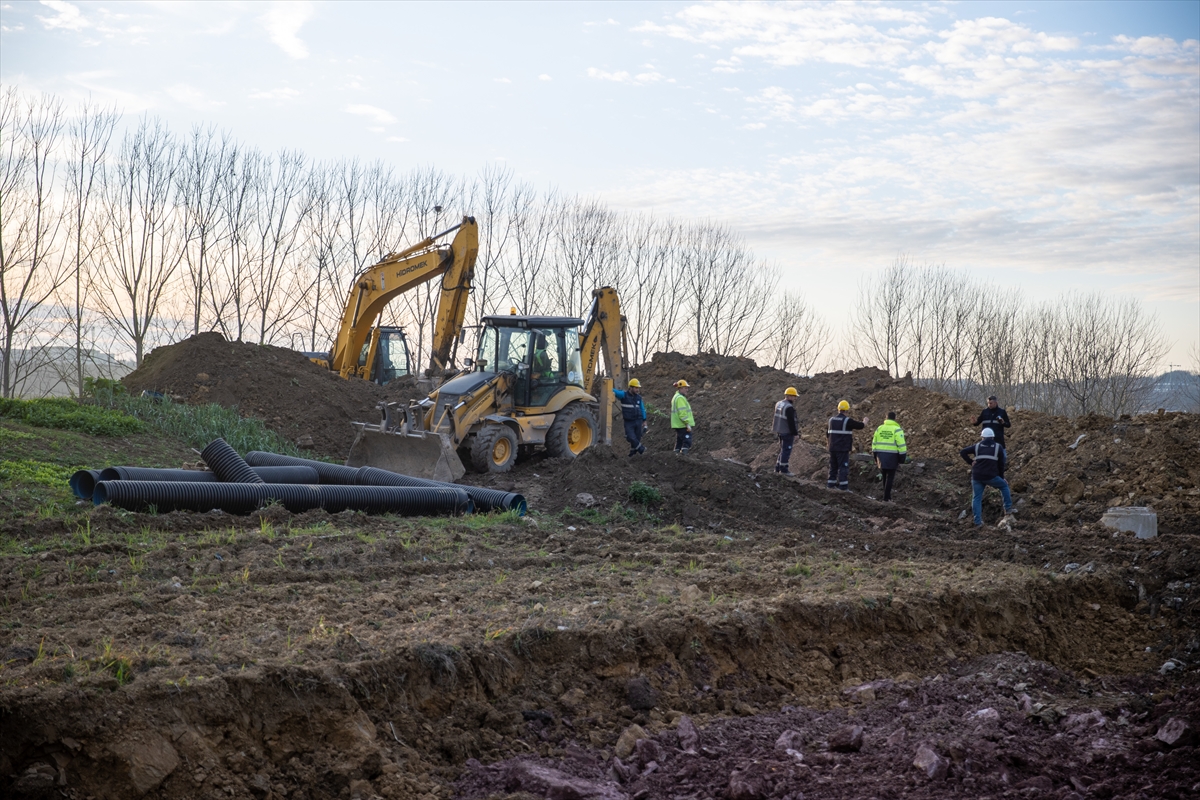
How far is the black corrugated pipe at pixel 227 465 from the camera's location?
1042 centimetres

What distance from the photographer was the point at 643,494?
12.0 meters

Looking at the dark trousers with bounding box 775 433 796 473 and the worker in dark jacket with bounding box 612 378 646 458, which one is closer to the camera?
the dark trousers with bounding box 775 433 796 473

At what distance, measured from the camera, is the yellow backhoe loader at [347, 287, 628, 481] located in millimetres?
13716

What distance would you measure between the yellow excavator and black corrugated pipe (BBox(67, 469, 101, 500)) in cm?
737

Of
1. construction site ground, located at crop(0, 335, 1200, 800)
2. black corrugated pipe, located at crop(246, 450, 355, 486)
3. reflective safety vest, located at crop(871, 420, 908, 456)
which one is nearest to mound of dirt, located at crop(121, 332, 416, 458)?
black corrugated pipe, located at crop(246, 450, 355, 486)

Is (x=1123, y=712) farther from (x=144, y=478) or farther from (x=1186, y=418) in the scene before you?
(x=1186, y=418)

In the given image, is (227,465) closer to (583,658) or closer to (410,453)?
(410,453)

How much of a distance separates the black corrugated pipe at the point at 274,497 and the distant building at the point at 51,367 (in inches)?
597

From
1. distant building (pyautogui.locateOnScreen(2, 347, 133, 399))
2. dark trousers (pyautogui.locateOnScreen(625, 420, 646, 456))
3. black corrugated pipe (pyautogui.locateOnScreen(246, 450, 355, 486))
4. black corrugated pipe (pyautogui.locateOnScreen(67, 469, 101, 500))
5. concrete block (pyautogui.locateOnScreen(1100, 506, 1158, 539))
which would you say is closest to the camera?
black corrugated pipe (pyautogui.locateOnScreen(67, 469, 101, 500))

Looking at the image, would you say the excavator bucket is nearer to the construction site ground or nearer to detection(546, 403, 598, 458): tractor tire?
detection(546, 403, 598, 458): tractor tire

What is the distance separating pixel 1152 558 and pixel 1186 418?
8.85m

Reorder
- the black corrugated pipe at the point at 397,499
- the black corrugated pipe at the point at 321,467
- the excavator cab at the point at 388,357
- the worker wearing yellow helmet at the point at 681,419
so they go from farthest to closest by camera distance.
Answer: the excavator cab at the point at 388,357
the worker wearing yellow helmet at the point at 681,419
the black corrugated pipe at the point at 321,467
the black corrugated pipe at the point at 397,499

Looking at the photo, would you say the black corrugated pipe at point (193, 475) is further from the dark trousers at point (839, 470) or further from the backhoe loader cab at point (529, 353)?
the dark trousers at point (839, 470)

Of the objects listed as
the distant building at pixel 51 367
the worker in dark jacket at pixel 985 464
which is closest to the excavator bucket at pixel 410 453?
the worker in dark jacket at pixel 985 464
